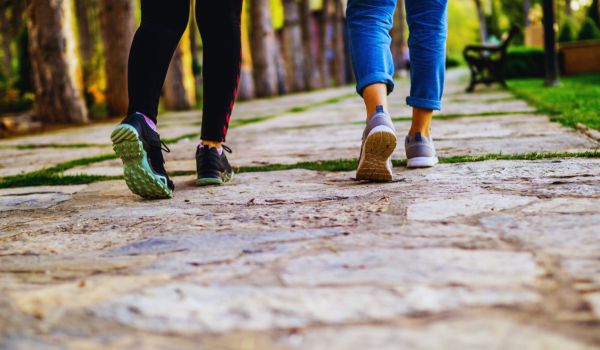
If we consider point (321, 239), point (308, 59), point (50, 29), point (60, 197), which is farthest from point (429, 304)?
point (308, 59)

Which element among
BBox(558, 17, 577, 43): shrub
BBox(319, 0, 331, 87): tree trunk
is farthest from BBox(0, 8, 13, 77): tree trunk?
BBox(558, 17, 577, 43): shrub

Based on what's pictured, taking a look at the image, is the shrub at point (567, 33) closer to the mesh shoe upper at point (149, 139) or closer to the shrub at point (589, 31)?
the shrub at point (589, 31)

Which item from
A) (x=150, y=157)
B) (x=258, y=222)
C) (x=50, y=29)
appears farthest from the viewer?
(x=50, y=29)

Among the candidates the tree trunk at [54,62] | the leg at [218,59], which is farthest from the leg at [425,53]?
the tree trunk at [54,62]

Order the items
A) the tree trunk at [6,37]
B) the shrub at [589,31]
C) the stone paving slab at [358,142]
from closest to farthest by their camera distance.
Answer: the stone paving slab at [358,142]
the shrub at [589,31]
the tree trunk at [6,37]

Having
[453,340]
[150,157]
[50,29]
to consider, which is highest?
[50,29]

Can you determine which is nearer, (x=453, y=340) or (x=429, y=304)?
(x=453, y=340)

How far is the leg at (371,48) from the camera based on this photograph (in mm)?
2762

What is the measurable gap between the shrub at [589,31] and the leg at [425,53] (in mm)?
14287

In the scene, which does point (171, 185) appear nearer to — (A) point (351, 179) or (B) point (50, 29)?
(A) point (351, 179)

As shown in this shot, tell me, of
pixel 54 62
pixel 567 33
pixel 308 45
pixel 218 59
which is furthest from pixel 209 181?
pixel 308 45

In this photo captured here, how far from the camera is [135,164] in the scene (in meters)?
2.51

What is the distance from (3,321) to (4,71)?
23.3 meters

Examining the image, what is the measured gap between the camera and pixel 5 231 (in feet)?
7.02
